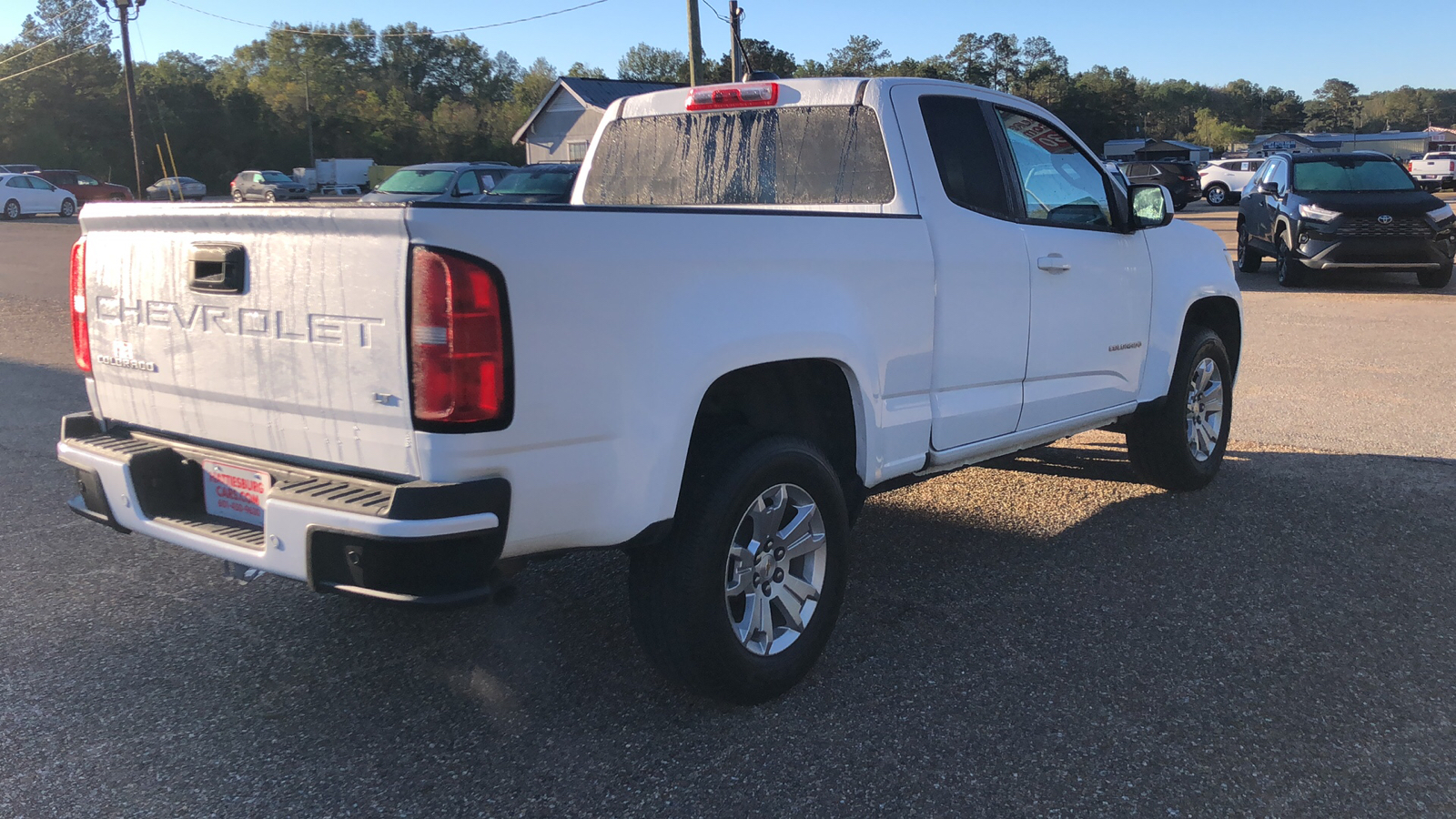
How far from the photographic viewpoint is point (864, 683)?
3564mm

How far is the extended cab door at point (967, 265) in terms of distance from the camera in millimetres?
4008

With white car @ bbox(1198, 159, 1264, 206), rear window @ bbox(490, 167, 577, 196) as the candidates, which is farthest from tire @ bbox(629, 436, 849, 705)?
white car @ bbox(1198, 159, 1264, 206)

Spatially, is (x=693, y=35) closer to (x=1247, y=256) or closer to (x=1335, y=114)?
(x=1247, y=256)

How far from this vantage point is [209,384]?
3090 millimetres

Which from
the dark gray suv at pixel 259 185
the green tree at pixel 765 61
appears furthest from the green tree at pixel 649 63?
the dark gray suv at pixel 259 185

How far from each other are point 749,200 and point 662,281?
4.96 feet

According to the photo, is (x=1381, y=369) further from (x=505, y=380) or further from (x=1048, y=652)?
(x=505, y=380)

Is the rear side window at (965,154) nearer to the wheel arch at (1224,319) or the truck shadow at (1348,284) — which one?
the wheel arch at (1224,319)

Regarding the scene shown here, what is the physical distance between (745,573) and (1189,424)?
331 cm

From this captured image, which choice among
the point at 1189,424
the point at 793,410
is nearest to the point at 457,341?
the point at 793,410

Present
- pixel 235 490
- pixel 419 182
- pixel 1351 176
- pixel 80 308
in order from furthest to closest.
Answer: pixel 419 182
pixel 1351 176
pixel 80 308
pixel 235 490

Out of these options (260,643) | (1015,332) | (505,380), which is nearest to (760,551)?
(505,380)

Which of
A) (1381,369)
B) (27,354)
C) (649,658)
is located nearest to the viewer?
(649,658)

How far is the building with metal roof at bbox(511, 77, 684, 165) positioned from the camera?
A: 46.8m
